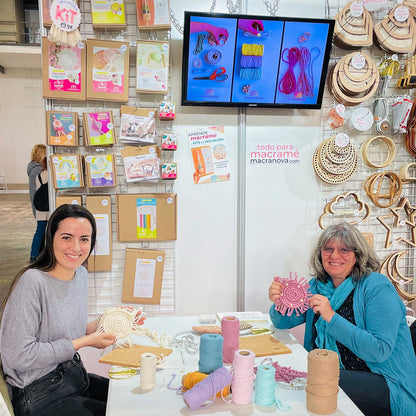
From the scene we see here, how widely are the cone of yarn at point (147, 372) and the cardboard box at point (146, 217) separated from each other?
5.52 feet

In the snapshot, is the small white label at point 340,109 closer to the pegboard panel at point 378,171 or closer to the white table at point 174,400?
the pegboard panel at point 378,171

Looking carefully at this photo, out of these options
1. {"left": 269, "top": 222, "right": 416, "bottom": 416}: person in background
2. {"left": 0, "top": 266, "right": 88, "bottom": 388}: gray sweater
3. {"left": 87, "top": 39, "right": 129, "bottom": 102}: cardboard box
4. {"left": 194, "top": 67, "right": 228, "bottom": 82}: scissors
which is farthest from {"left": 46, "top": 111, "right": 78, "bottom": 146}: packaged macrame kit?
{"left": 269, "top": 222, "right": 416, "bottom": 416}: person in background

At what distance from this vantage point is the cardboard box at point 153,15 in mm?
2961

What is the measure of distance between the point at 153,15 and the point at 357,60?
158 centimetres

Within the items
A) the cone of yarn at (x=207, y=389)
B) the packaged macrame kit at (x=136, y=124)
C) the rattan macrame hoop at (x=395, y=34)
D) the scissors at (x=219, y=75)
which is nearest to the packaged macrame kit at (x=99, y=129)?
the packaged macrame kit at (x=136, y=124)

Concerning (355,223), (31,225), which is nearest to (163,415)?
(355,223)

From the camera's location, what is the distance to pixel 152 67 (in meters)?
3.03

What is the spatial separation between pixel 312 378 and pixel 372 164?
236 centimetres

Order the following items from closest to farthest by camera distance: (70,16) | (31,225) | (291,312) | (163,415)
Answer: (163,415) → (291,312) → (70,16) → (31,225)

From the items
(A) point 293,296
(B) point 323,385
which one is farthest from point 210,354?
(A) point 293,296

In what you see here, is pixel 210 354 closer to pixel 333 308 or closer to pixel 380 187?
pixel 333 308

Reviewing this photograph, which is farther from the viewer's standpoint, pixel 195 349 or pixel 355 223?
pixel 355 223

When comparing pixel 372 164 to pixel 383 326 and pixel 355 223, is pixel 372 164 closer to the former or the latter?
pixel 355 223

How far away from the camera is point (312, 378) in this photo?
142 cm
